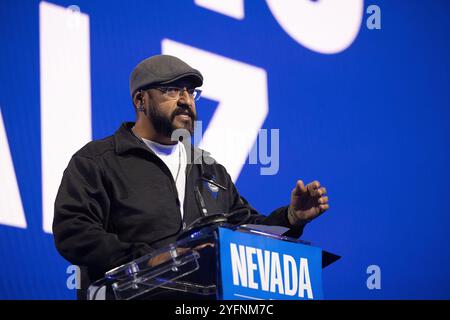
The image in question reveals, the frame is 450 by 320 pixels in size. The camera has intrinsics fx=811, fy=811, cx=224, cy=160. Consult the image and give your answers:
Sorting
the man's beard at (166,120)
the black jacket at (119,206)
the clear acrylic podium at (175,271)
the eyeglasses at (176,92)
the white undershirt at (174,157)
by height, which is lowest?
the clear acrylic podium at (175,271)

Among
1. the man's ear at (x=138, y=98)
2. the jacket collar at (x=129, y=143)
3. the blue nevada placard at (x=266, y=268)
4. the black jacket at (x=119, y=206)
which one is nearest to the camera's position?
the blue nevada placard at (x=266, y=268)

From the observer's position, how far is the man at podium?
2279 millimetres

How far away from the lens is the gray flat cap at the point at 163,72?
2633 millimetres

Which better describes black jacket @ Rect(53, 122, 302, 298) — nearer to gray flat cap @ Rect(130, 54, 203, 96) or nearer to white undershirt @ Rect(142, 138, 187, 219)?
white undershirt @ Rect(142, 138, 187, 219)

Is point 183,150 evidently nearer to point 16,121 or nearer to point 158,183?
point 158,183

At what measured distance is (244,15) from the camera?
10.9 ft

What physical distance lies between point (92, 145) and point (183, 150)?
1.12ft

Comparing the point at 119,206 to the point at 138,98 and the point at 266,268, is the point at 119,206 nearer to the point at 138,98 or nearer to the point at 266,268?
the point at 138,98

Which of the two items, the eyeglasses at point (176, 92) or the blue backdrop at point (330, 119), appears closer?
the eyeglasses at point (176, 92)

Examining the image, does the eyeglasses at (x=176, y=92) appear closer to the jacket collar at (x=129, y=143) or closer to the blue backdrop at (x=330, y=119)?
the jacket collar at (x=129, y=143)

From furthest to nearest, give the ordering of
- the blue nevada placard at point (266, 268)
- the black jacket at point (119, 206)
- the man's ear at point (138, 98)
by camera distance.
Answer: the man's ear at point (138, 98), the black jacket at point (119, 206), the blue nevada placard at point (266, 268)

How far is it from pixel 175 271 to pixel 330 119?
1593mm

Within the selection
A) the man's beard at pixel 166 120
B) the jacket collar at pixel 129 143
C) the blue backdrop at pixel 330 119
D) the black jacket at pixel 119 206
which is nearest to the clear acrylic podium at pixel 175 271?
the black jacket at pixel 119 206
